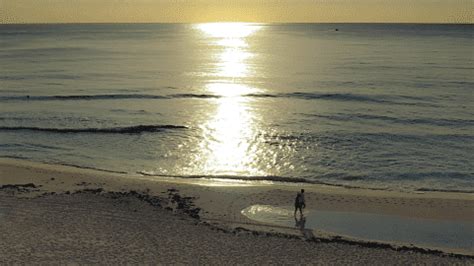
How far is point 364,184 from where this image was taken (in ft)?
80.2

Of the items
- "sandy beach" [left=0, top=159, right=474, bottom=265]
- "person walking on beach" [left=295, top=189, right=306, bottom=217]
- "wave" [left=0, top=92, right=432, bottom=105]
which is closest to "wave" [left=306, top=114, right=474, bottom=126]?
"wave" [left=0, top=92, right=432, bottom=105]

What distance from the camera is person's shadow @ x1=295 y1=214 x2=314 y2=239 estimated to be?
1773 cm

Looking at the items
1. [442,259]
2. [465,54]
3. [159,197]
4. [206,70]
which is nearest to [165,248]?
[159,197]

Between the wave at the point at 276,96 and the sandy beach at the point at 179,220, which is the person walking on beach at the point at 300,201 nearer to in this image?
the sandy beach at the point at 179,220

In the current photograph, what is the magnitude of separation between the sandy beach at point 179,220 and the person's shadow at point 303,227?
97 mm

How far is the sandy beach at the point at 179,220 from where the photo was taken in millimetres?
15906

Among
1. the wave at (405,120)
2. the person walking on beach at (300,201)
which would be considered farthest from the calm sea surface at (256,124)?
the person walking on beach at (300,201)

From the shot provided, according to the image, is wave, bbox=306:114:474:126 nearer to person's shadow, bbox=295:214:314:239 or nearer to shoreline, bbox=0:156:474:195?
shoreline, bbox=0:156:474:195

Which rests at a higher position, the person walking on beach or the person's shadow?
the person walking on beach

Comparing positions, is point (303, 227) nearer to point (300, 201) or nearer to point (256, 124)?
point (300, 201)

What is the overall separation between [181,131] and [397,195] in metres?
16.7

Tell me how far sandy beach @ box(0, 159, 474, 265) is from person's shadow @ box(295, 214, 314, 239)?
0.10m

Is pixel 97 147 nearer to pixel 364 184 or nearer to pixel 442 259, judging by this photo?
pixel 364 184

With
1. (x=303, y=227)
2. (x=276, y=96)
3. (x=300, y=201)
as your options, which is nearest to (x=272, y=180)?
(x=300, y=201)
